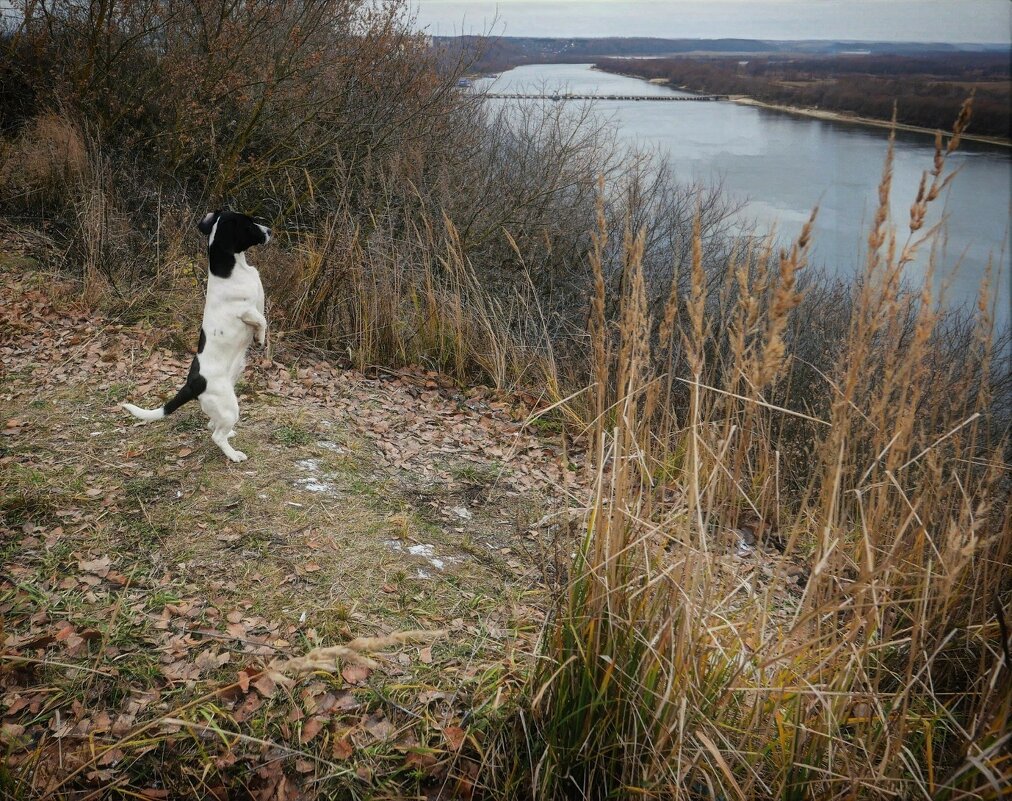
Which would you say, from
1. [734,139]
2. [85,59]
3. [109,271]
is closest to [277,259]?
[109,271]

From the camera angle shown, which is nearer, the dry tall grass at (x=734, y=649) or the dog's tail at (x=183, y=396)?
the dry tall grass at (x=734, y=649)

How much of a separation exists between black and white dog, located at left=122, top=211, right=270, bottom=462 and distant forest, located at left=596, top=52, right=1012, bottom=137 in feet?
9.94

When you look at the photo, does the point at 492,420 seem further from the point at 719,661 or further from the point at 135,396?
the point at 719,661

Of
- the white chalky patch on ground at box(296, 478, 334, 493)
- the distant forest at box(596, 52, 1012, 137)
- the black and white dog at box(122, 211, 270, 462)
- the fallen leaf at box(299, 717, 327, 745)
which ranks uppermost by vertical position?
the distant forest at box(596, 52, 1012, 137)

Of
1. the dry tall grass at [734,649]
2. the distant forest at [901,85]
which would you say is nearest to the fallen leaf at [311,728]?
the dry tall grass at [734,649]

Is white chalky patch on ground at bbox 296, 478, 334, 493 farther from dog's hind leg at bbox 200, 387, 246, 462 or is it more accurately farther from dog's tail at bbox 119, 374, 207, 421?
dog's tail at bbox 119, 374, 207, 421

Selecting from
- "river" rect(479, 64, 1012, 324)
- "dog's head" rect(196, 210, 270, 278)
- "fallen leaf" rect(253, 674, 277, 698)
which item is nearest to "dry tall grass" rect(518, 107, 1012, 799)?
"fallen leaf" rect(253, 674, 277, 698)

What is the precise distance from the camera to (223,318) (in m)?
3.73

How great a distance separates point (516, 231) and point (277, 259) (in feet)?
13.5

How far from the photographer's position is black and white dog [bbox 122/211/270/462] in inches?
145

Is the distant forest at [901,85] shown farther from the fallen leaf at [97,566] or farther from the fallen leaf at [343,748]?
the fallen leaf at [97,566]

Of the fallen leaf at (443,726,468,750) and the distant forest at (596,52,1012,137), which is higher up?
the distant forest at (596,52,1012,137)

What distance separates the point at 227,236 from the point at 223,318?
0.43 metres

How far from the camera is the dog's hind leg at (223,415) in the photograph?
12.3 feet
